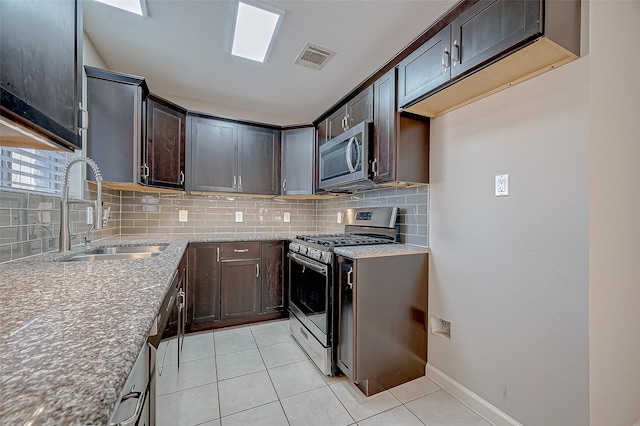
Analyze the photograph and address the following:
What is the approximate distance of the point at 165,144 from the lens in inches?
101

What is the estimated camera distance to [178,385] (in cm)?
180

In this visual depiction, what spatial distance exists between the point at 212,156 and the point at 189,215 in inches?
28.9

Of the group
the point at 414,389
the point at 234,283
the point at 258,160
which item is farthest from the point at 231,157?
the point at 414,389

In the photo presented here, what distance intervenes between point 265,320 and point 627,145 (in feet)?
9.70

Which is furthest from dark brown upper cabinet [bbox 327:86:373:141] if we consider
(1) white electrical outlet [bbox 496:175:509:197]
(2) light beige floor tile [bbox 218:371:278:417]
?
(2) light beige floor tile [bbox 218:371:278:417]

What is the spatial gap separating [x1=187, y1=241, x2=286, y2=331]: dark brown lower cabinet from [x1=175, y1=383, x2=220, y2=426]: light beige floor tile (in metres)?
0.91

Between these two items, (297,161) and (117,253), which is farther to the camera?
(297,161)

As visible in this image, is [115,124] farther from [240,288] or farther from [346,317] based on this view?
[346,317]

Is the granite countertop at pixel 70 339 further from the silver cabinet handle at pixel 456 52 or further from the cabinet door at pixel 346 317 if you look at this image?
the silver cabinet handle at pixel 456 52

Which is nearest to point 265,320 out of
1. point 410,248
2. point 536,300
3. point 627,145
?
point 410,248

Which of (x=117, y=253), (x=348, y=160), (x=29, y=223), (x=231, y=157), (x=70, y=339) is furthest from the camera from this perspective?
(x=231, y=157)

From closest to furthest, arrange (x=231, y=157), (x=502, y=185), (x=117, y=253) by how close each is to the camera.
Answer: (x=502, y=185)
(x=117, y=253)
(x=231, y=157)

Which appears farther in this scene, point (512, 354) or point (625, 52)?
point (512, 354)

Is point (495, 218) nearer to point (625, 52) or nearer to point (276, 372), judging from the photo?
point (625, 52)
